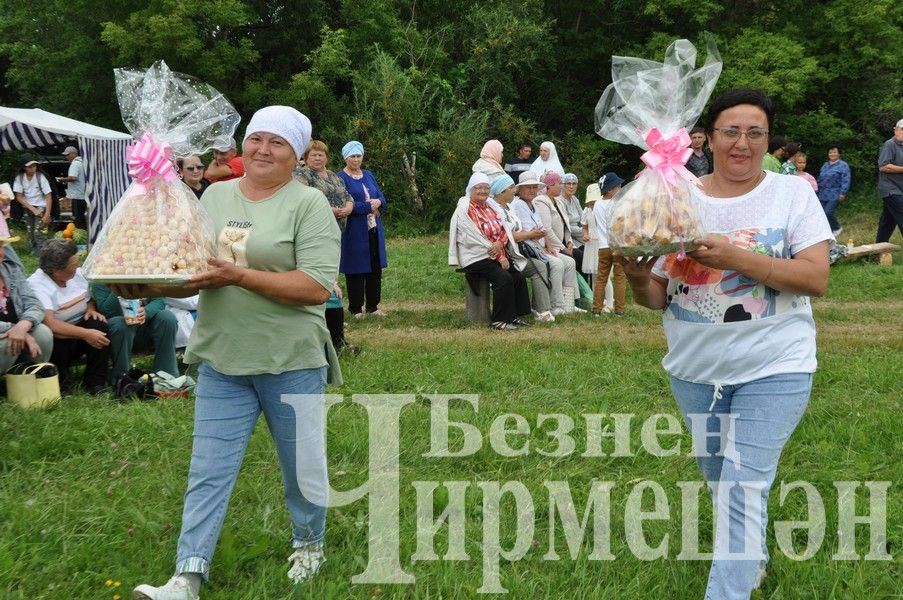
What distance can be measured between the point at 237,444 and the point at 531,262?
7.89 meters

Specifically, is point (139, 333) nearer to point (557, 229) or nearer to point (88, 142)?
point (557, 229)

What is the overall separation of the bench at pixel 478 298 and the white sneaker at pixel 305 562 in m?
6.86

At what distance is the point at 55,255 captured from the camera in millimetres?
7207

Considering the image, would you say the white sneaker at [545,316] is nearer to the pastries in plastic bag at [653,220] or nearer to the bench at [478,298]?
the bench at [478,298]

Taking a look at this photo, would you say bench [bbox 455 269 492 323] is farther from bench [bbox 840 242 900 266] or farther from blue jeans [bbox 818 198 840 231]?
blue jeans [bbox 818 198 840 231]

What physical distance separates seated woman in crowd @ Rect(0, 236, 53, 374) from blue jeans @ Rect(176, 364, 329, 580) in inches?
142

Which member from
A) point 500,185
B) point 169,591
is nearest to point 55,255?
point 169,591

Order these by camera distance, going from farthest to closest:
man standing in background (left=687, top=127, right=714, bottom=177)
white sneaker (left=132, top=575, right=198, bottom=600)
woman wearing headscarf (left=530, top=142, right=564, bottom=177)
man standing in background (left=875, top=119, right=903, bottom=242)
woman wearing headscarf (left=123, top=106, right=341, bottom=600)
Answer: woman wearing headscarf (left=530, top=142, right=564, bottom=177) < man standing in background (left=875, top=119, right=903, bottom=242) < man standing in background (left=687, top=127, right=714, bottom=177) < woman wearing headscarf (left=123, top=106, right=341, bottom=600) < white sneaker (left=132, top=575, right=198, bottom=600)

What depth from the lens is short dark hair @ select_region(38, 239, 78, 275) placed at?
23.6 ft

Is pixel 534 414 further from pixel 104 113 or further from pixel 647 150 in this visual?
pixel 104 113

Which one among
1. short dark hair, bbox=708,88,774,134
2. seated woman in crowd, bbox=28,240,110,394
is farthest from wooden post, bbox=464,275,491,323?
short dark hair, bbox=708,88,774,134

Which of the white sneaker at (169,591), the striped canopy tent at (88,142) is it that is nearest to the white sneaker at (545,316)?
the white sneaker at (169,591)

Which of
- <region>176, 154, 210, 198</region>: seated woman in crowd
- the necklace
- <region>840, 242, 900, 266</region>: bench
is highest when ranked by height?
<region>176, 154, 210, 198</region>: seated woman in crowd

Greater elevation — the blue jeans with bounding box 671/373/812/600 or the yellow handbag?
the blue jeans with bounding box 671/373/812/600
